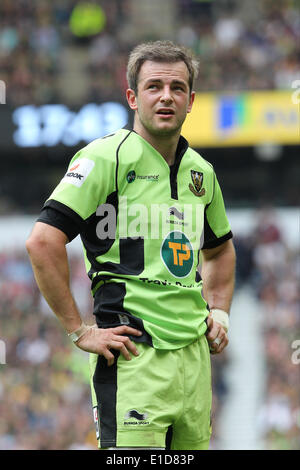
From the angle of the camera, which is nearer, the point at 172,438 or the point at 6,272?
the point at 172,438

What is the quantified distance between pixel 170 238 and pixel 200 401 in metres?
0.66

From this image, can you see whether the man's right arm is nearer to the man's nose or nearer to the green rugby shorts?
the green rugby shorts

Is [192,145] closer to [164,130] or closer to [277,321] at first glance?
[277,321]

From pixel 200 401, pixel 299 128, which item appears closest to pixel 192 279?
A: pixel 200 401

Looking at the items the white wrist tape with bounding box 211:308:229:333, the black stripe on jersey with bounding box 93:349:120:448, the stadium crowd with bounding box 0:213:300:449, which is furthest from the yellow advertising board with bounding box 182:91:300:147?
the black stripe on jersey with bounding box 93:349:120:448

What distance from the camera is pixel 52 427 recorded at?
11438 millimetres

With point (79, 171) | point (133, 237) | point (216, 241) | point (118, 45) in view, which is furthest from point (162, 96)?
point (118, 45)

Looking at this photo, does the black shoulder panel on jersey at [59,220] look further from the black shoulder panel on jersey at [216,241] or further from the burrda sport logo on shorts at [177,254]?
A: the black shoulder panel on jersey at [216,241]

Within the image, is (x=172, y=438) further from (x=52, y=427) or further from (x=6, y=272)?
(x=6, y=272)

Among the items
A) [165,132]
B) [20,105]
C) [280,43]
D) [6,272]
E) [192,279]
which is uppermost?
[280,43]

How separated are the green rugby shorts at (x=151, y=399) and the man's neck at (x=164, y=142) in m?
0.78

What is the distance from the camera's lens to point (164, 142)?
3510 mm
